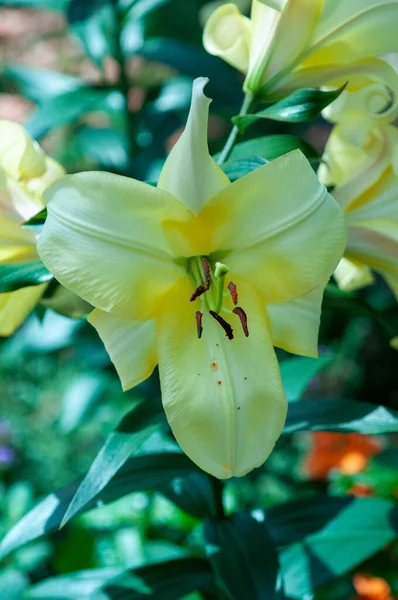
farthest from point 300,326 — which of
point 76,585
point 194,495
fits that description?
point 76,585

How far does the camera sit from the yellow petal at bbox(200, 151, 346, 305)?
0.49 metres

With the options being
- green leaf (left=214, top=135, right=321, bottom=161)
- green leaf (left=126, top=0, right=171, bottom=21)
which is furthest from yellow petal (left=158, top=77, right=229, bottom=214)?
green leaf (left=126, top=0, right=171, bottom=21)

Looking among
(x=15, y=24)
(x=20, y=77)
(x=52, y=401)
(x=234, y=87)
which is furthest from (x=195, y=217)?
(x=15, y=24)

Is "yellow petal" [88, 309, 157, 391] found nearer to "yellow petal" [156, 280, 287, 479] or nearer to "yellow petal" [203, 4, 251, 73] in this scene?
"yellow petal" [156, 280, 287, 479]

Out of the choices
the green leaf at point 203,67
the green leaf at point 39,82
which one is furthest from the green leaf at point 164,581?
the green leaf at point 39,82

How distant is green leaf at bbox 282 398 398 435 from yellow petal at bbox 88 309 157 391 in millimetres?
221

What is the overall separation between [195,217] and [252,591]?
0.37 meters

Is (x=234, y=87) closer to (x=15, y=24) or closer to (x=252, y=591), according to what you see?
(x=252, y=591)

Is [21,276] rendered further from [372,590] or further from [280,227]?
[372,590]

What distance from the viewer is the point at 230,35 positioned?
2.11ft

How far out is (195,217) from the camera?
1.70ft

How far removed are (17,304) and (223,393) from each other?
21cm

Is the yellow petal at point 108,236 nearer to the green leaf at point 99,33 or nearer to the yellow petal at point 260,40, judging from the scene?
the yellow petal at point 260,40

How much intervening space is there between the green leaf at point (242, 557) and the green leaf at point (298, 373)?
16cm
